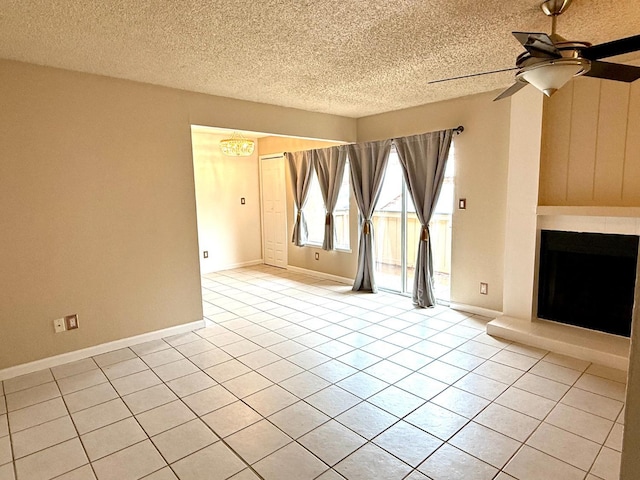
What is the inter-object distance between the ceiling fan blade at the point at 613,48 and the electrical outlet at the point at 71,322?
13.5 feet

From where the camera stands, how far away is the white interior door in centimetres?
688

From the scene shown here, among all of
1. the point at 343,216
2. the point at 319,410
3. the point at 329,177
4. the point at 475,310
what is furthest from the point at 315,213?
the point at 319,410

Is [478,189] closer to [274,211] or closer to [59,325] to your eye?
[274,211]

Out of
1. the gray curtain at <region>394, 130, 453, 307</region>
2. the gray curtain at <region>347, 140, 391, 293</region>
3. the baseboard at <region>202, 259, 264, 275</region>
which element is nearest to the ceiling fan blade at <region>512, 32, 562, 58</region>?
the gray curtain at <region>394, 130, 453, 307</region>

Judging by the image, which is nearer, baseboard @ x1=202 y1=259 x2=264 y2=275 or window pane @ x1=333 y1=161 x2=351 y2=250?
window pane @ x1=333 y1=161 x2=351 y2=250

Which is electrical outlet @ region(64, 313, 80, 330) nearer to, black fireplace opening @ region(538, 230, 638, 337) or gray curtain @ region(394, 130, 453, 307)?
gray curtain @ region(394, 130, 453, 307)

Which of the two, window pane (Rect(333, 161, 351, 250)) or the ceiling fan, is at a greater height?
the ceiling fan

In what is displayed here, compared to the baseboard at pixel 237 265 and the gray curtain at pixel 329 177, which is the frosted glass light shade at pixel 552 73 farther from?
the baseboard at pixel 237 265

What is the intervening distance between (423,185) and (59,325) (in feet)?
13.2

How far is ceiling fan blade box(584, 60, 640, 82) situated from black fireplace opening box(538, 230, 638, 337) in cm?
165

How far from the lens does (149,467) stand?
6.51 feet

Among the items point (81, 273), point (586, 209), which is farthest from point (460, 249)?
point (81, 273)

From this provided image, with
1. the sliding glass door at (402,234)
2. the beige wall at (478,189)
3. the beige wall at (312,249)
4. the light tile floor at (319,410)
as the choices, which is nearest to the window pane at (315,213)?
the beige wall at (312,249)

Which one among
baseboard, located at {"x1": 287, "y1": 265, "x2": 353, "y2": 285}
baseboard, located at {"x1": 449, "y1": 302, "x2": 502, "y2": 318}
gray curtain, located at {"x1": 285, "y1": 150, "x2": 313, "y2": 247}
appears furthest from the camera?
gray curtain, located at {"x1": 285, "y1": 150, "x2": 313, "y2": 247}
